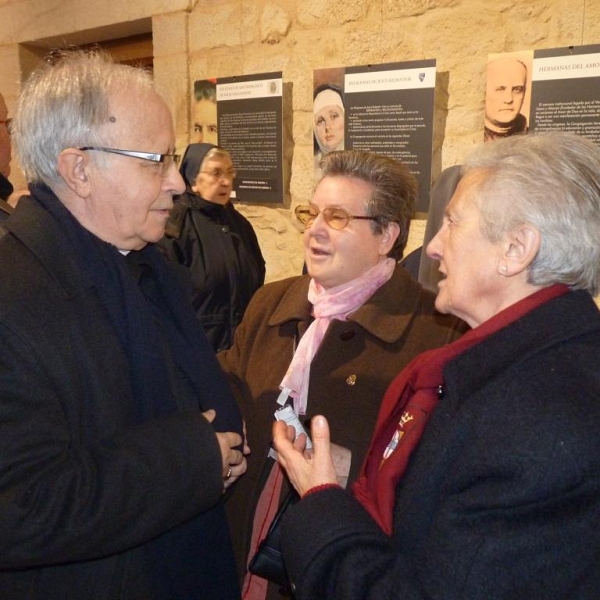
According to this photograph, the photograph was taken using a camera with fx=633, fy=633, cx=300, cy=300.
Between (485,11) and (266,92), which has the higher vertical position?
(485,11)

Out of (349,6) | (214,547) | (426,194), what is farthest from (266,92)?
(214,547)

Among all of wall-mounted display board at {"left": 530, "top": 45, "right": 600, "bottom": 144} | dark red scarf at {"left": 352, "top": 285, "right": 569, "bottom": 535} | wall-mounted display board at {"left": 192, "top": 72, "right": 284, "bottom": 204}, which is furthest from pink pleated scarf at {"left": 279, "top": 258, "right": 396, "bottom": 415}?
wall-mounted display board at {"left": 192, "top": 72, "right": 284, "bottom": 204}

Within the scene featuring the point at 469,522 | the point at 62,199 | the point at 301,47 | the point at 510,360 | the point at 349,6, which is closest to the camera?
the point at 469,522

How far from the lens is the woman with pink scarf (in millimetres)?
1704

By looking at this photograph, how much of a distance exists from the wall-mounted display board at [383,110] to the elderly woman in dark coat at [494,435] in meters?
1.83

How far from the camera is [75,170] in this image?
127 cm

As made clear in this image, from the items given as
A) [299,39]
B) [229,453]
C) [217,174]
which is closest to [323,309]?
[229,453]

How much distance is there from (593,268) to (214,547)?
1.00m

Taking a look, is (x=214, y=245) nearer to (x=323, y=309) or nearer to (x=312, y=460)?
(x=323, y=309)

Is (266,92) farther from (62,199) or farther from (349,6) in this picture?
(62,199)

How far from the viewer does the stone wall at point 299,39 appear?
279 cm

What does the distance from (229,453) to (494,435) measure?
0.60 metres

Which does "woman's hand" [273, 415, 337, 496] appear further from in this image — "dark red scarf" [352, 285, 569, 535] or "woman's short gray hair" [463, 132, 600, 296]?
"woman's short gray hair" [463, 132, 600, 296]

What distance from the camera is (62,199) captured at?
1313 mm
